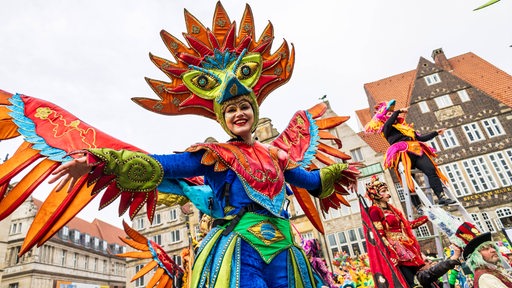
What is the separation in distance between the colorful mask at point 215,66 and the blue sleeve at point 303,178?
0.53 m

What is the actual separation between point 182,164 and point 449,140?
67.6ft

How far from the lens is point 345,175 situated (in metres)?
2.73

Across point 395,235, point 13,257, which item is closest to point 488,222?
point 395,235

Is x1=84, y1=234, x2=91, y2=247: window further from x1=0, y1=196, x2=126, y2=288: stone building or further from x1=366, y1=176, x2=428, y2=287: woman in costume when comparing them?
x1=366, y1=176, x2=428, y2=287: woman in costume

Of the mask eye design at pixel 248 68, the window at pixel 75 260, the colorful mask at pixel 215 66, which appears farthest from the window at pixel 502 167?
the window at pixel 75 260

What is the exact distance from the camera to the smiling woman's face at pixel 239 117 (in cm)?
235

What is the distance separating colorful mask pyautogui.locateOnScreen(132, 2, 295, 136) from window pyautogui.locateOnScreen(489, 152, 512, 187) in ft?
63.1

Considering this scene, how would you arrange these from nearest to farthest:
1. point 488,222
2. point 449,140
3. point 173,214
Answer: point 488,222
point 449,140
point 173,214

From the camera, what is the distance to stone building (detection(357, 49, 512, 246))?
1664 centimetres

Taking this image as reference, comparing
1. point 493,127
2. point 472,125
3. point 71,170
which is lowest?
point 71,170

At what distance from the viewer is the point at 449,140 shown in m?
18.6

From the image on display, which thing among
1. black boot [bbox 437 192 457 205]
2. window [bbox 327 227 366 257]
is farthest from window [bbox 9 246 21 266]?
black boot [bbox 437 192 457 205]

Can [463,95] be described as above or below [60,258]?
above

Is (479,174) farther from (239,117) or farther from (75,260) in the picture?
(75,260)
